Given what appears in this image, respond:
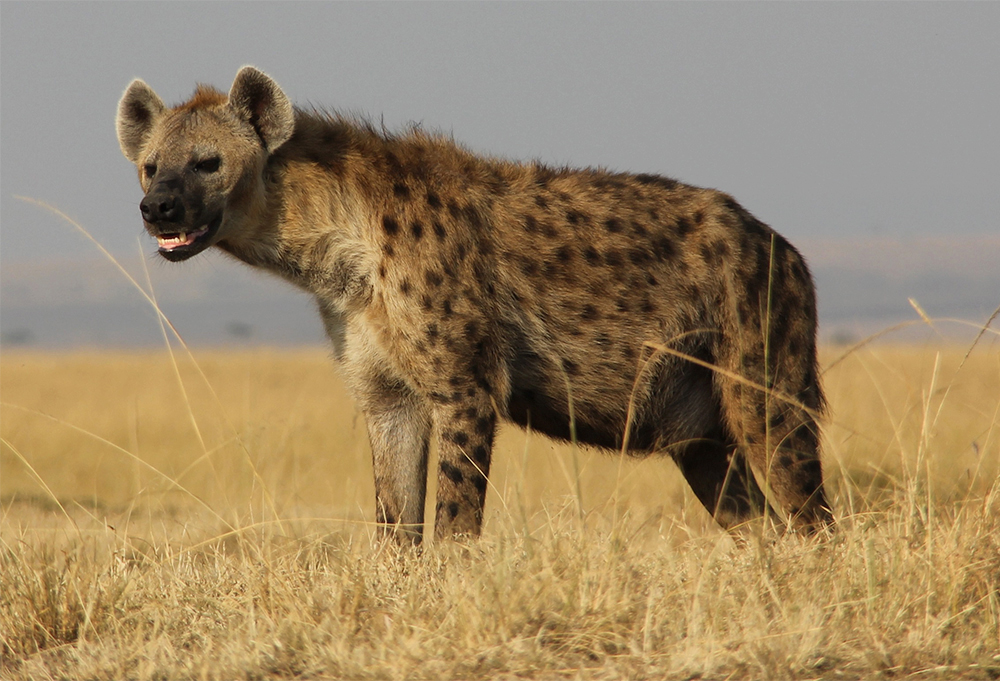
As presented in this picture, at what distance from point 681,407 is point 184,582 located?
201 centimetres

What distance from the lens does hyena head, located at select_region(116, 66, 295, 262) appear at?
4.06 m

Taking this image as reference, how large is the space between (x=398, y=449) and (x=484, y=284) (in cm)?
74

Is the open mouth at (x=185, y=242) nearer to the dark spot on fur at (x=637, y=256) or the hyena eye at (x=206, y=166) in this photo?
the hyena eye at (x=206, y=166)

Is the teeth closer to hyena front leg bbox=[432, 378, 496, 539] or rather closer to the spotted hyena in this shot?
the spotted hyena

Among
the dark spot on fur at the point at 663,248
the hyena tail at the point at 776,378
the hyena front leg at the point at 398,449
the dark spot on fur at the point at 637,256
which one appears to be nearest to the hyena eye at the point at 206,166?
the hyena front leg at the point at 398,449

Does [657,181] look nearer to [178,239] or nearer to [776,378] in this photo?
[776,378]

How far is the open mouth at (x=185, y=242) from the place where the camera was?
4.09m

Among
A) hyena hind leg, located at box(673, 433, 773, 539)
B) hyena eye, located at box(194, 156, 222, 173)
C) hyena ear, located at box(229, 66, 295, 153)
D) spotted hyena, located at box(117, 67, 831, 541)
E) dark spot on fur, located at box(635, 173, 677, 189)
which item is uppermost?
hyena ear, located at box(229, 66, 295, 153)

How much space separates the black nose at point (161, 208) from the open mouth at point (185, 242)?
9cm

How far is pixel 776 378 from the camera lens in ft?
14.8

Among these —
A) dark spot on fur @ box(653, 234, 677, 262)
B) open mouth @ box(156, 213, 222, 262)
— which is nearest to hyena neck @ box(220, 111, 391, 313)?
open mouth @ box(156, 213, 222, 262)

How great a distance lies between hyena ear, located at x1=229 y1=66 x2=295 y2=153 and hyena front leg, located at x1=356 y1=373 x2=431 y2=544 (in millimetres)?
1010

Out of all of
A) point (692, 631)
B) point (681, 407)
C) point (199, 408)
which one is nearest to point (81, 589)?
point (692, 631)

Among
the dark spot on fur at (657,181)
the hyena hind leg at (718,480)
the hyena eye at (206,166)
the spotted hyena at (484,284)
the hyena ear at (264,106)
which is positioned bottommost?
the hyena hind leg at (718,480)
